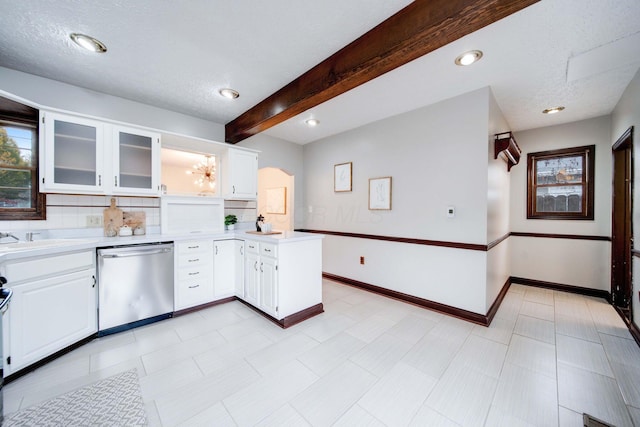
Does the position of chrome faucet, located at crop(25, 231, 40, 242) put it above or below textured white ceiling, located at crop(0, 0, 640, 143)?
below

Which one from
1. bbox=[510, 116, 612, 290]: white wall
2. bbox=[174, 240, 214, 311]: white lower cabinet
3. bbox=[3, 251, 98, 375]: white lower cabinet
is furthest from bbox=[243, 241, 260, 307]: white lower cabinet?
bbox=[510, 116, 612, 290]: white wall

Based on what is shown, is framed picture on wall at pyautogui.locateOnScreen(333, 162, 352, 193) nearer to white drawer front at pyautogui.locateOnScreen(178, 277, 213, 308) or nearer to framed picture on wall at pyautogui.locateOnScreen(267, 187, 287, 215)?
framed picture on wall at pyautogui.locateOnScreen(267, 187, 287, 215)

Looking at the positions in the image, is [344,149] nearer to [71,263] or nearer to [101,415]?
[71,263]

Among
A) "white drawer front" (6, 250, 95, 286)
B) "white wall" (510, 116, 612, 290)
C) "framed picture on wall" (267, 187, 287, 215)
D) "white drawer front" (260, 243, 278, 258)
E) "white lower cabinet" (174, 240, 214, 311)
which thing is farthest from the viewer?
"framed picture on wall" (267, 187, 287, 215)

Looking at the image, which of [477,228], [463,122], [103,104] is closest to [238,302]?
[103,104]

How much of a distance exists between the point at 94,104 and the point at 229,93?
1.54 meters

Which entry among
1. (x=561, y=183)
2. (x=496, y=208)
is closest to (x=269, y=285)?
(x=496, y=208)

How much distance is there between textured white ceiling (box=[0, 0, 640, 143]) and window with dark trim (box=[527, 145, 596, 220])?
0.83 metres

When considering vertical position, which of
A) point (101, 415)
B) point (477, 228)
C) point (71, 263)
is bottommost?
point (101, 415)

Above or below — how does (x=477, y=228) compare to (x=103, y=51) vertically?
below

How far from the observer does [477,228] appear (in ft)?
8.80

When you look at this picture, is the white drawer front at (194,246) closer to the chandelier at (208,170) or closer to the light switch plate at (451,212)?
the chandelier at (208,170)

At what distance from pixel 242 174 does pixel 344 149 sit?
5.79ft

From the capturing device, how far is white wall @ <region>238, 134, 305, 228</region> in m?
4.16
